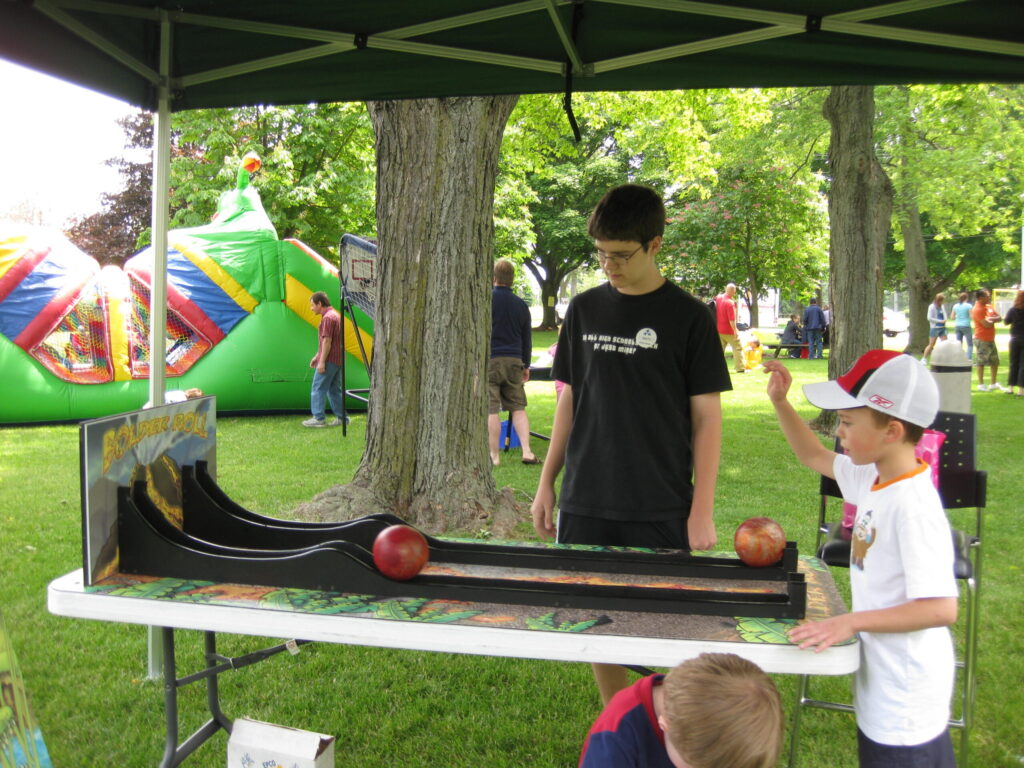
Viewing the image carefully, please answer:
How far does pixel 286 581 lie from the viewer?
2.26 m

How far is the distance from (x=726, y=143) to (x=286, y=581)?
15.8m

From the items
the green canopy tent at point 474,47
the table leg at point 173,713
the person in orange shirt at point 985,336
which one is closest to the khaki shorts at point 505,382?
the green canopy tent at point 474,47

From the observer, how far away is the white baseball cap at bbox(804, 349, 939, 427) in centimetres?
205

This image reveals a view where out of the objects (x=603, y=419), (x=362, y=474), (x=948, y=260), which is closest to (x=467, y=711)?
(x=603, y=419)

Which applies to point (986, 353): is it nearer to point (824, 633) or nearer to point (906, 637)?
point (906, 637)

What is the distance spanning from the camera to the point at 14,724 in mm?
2217

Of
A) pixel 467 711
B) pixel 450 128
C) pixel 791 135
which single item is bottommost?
pixel 467 711

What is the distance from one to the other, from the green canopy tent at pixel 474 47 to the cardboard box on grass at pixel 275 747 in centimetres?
149

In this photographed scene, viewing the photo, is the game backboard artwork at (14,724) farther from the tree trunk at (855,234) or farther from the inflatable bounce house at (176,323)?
the tree trunk at (855,234)

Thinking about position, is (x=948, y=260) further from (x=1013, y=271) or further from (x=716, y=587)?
(x=716, y=587)

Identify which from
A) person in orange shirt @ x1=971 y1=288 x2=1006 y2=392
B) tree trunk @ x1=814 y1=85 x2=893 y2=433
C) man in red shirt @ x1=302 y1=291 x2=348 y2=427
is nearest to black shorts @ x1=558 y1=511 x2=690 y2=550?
tree trunk @ x1=814 y1=85 x2=893 y2=433

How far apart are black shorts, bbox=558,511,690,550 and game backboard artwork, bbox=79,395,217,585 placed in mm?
1246

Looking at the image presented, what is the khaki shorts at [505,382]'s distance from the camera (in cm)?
848

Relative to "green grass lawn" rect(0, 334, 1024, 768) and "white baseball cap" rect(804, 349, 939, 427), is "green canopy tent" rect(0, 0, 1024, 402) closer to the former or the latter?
"white baseball cap" rect(804, 349, 939, 427)
